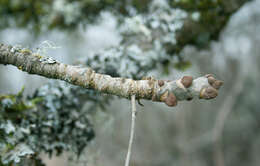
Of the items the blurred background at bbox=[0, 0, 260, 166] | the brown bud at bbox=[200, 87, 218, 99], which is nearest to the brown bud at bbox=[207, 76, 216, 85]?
the brown bud at bbox=[200, 87, 218, 99]

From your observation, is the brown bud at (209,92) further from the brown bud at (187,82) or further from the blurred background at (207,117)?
the blurred background at (207,117)

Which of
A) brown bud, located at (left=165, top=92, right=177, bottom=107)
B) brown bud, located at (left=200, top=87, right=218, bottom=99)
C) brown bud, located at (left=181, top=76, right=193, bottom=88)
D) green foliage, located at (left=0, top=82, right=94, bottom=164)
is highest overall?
brown bud, located at (left=181, top=76, right=193, bottom=88)

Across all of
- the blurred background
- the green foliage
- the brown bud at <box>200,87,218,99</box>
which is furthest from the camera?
the blurred background

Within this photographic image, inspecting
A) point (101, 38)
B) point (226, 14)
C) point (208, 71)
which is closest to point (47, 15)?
point (226, 14)

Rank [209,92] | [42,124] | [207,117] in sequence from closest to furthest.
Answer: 1. [209,92]
2. [42,124]
3. [207,117]

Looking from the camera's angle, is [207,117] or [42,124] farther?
[207,117]

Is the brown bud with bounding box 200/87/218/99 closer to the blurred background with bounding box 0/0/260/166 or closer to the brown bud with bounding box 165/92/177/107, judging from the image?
the brown bud with bounding box 165/92/177/107

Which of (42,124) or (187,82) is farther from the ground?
(187,82)

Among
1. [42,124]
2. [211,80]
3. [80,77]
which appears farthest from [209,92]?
[42,124]

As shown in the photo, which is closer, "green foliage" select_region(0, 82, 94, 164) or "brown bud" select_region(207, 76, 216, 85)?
"brown bud" select_region(207, 76, 216, 85)

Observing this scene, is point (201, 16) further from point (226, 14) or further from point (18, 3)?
point (18, 3)

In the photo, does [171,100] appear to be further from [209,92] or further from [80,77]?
[80,77]
